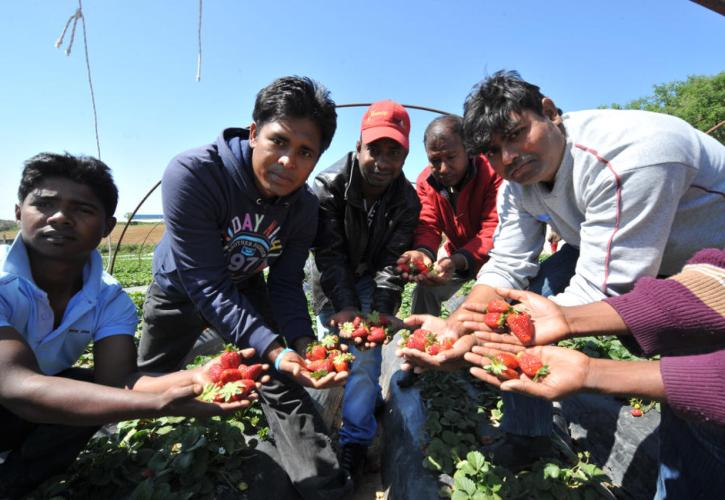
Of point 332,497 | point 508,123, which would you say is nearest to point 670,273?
point 508,123

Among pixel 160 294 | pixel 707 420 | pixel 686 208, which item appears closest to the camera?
pixel 707 420

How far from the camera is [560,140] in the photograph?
2.24m

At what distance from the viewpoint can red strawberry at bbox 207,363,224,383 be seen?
6.48 feet

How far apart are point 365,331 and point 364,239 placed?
95cm

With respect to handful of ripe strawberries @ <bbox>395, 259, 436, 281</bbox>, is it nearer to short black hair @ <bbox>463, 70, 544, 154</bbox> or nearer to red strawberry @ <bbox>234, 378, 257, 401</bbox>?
short black hair @ <bbox>463, 70, 544, 154</bbox>

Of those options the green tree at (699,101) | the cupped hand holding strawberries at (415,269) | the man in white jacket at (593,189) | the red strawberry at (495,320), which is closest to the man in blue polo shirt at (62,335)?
the red strawberry at (495,320)

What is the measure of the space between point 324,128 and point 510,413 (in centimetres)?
222

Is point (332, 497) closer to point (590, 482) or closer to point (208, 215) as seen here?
point (590, 482)

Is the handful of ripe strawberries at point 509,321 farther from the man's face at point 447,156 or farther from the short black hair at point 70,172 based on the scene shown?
the short black hair at point 70,172

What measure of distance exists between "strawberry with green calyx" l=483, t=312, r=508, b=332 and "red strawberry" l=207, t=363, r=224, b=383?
1.57 meters

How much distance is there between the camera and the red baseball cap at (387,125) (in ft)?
9.71

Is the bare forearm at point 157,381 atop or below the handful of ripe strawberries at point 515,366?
below

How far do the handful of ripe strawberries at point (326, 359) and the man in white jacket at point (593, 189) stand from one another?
38cm

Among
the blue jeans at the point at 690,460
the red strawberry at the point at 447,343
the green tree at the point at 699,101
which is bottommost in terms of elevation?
the blue jeans at the point at 690,460
